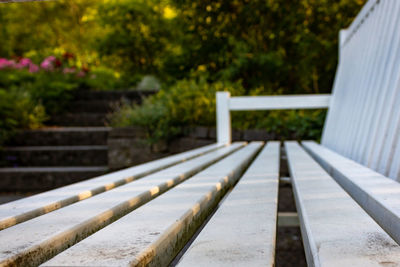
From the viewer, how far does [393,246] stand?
818 mm

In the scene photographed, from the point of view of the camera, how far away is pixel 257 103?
5156 mm

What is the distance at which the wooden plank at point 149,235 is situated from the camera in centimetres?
77

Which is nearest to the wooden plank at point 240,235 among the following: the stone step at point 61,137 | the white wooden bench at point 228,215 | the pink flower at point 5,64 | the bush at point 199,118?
the white wooden bench at point 228,215

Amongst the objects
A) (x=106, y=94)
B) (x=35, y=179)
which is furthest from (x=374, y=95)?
(x=106, y=94)

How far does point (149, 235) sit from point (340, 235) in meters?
0.36

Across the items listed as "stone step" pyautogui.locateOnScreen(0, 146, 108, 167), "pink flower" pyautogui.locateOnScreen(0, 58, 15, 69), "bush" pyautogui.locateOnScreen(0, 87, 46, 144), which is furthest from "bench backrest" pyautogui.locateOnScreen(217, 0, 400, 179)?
"pink flower" pyautogui.locateOnScreen(0, 58, 15, 69)

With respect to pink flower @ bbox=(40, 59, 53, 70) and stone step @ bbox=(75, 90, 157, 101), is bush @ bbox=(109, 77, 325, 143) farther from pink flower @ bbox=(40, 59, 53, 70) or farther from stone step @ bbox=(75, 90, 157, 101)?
pink flower @ bbox=(40, 59, 53, 70)

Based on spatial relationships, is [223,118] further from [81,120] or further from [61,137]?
[81,120]

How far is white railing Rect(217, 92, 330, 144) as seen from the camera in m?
5.15

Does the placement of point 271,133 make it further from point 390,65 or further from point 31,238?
point 31,238

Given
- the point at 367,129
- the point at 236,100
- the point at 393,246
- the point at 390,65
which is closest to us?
the point at 393,246

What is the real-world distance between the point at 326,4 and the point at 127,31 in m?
8.41

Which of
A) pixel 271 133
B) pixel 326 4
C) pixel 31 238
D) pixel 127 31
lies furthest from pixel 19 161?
pixel 127 31

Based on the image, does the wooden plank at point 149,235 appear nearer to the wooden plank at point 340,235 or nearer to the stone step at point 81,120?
the wooden plank at point 340,235
